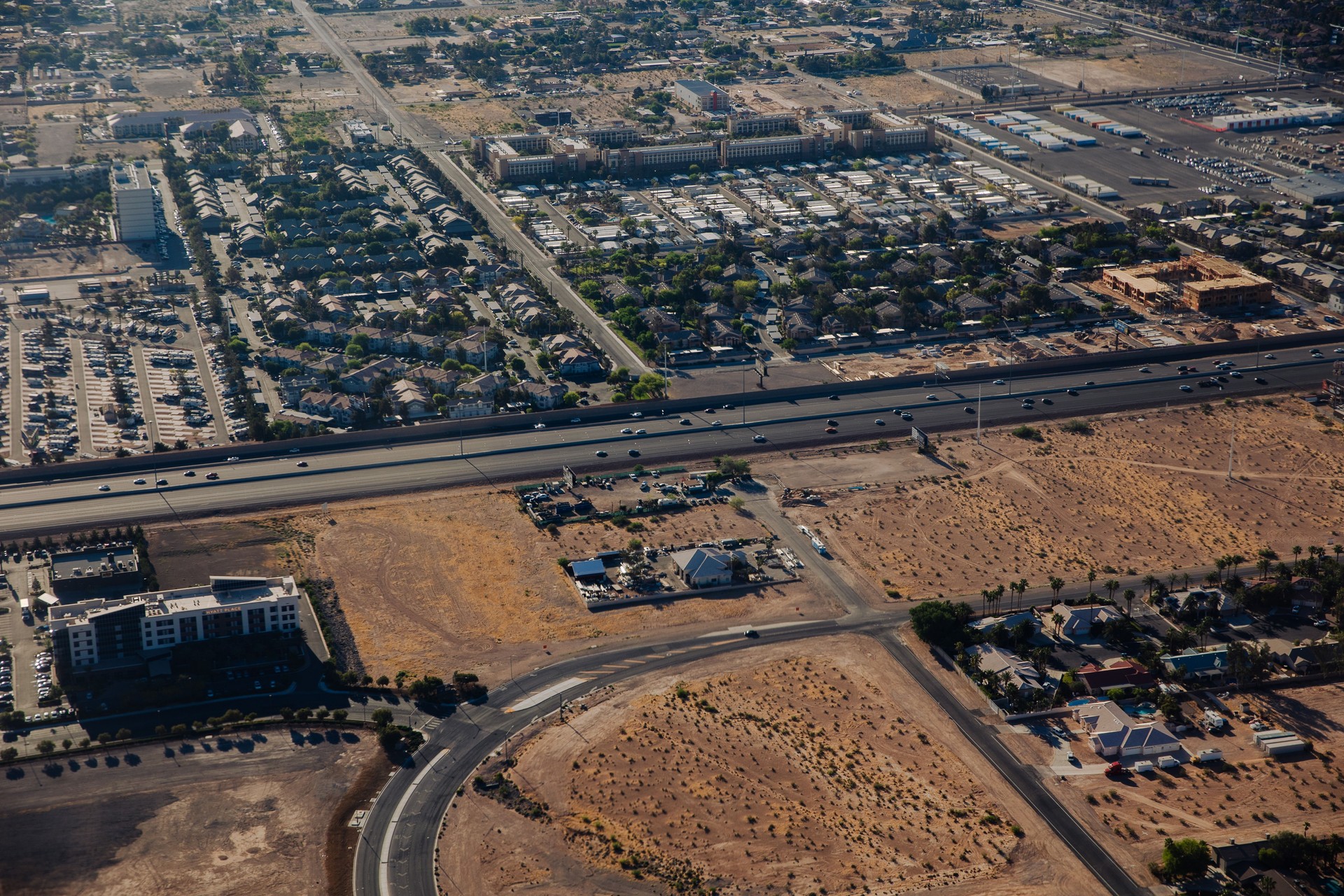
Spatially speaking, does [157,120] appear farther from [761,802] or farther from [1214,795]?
[1214,795]

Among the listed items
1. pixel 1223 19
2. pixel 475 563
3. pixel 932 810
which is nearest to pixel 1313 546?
pixel 932 810

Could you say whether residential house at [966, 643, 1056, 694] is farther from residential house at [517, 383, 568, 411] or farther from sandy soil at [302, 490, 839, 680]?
residential house at [517, 383, 568, 411]

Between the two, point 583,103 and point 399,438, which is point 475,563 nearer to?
point 399,438

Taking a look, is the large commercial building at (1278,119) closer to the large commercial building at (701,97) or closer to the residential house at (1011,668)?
the large commercial building at (701,97)

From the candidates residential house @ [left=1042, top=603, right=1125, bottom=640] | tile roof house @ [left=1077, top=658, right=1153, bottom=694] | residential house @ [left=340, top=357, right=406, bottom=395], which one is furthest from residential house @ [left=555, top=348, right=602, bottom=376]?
tile roof house @ [left=1077, top=658, right=1153, bottom=694]

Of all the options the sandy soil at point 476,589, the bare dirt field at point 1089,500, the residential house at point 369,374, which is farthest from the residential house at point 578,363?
the bare dirt field at point 1089,500

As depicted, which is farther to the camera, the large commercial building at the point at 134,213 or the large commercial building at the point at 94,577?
the large commercial building at the point at 134,213
